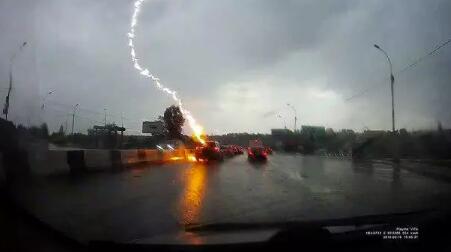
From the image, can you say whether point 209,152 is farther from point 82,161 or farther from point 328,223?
point 328,223

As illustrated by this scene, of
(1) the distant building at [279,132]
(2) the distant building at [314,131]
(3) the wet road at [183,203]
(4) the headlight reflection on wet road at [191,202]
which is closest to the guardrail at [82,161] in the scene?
(3) the wet road at [183,203]

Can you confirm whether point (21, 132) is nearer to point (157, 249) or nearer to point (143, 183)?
point (143, 183)

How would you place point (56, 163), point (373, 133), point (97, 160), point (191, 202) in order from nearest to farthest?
point (191, 202)
point (56, 163)
point (97, 160)
point (373, 133)

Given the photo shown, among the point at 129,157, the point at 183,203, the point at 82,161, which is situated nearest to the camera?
the point at 183,203

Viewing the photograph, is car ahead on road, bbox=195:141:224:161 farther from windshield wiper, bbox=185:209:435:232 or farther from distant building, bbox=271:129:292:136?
distant building, bbox=271:129:292:136

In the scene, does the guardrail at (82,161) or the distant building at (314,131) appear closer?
the guardrail at (82,161)

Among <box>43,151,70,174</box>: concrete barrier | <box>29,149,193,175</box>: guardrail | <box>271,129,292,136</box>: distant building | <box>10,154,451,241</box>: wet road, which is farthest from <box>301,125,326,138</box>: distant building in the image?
<box>10,154,451,241</box>: wet road

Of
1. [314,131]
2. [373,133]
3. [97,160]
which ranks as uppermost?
[314,131]

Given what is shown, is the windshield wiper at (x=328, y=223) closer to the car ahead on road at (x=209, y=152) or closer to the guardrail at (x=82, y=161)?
the guardrail at (x=82, y=161)

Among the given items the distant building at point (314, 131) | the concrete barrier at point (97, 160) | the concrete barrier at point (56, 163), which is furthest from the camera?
the distant building at point (314, 131)

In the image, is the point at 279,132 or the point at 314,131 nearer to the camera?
the point at 314,131

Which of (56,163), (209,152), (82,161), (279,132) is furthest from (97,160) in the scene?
(279,132)

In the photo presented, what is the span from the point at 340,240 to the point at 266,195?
994 cm

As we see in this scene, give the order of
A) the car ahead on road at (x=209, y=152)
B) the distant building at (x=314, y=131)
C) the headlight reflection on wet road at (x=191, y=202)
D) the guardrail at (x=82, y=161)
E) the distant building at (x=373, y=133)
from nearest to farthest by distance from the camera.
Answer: the headlight reflection on wet road at (x=191, y=202) < the guardrail at (x=82, y=161) < the car ahead on road at (x=209, y=152) < the distant building at (x=373, y=133) < the distant building at (x=314, y=131)
